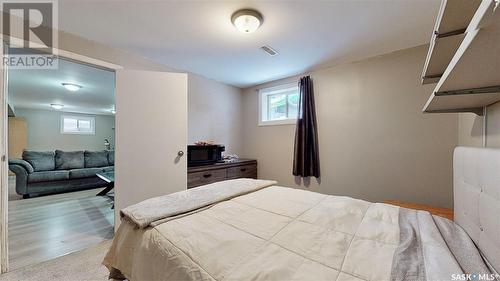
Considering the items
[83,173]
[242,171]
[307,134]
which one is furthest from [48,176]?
[307,134]

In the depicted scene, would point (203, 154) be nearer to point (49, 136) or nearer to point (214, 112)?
point (214, 112)

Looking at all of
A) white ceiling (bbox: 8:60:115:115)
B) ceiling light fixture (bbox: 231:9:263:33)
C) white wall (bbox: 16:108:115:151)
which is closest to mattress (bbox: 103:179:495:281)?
ceiling light fixture (bbox: 231:9:263:33)

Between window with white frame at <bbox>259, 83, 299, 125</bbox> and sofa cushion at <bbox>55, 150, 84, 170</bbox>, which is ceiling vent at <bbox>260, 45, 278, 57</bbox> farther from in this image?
sofa cushion at <bbox>55, 150, 84, 170</bbox>

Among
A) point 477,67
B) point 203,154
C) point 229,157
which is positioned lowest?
point 229,157

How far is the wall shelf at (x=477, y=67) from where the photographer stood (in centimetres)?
45

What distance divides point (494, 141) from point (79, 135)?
9652 mm

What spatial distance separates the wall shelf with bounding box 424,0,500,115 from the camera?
1.49 ft

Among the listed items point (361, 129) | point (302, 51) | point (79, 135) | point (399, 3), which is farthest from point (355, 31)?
point (79, 135)

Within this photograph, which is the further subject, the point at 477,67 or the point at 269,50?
the point at 269,50

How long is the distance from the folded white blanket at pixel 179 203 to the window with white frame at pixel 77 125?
8008mm

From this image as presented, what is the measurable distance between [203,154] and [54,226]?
2.05 meters

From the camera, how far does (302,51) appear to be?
238 centimetres

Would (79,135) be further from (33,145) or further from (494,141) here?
(494,141)

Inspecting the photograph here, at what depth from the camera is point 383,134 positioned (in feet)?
7.95
